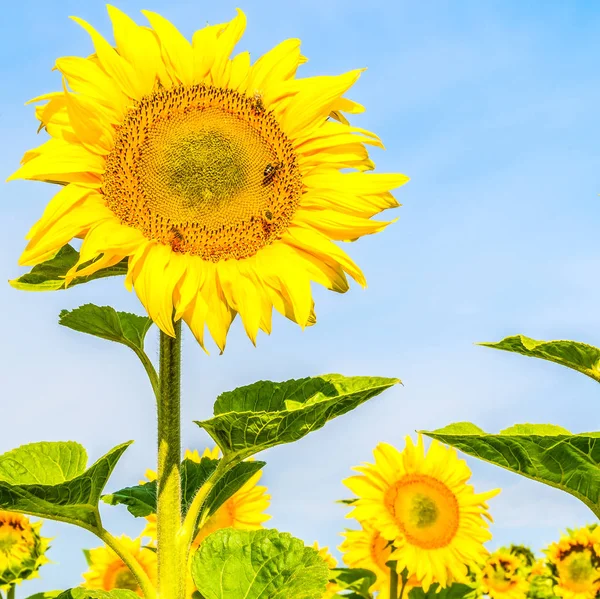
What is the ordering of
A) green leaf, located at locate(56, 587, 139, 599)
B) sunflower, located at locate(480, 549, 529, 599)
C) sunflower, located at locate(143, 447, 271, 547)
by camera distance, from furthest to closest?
sunflower, located at locate(480, 549, 529, 599)
sunflower, located at locate(143, 447, 271, 547)
green leaf, located at locate(56, 587, 139, 599)

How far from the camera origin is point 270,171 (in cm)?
298

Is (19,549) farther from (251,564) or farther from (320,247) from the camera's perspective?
(320,247)

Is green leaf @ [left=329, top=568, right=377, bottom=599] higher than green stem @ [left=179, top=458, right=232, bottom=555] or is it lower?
lower

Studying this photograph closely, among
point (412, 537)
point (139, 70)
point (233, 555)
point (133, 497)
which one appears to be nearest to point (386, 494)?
point (412, 537)

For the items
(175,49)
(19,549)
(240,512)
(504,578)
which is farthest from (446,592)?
(175,49)

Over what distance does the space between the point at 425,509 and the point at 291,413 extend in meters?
2.15

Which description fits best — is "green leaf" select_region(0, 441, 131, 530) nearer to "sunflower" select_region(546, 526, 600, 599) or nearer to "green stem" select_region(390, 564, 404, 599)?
"green stem" select_region(390, 564, 404, 599)

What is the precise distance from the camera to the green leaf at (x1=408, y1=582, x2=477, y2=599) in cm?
430

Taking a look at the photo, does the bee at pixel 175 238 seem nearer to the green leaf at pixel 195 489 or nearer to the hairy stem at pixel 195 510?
the hairy stem at pixel 195 510

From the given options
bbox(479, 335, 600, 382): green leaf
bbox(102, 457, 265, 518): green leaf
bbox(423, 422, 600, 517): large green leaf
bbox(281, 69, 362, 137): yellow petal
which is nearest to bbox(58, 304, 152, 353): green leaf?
bbox(102, 457, 265, 518): green leaf

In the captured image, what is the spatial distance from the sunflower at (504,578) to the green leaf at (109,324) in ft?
8.36

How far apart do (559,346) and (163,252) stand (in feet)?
4.22

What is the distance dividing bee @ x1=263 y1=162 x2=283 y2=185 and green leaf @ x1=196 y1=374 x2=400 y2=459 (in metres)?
0.65

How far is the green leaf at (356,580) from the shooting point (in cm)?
432
